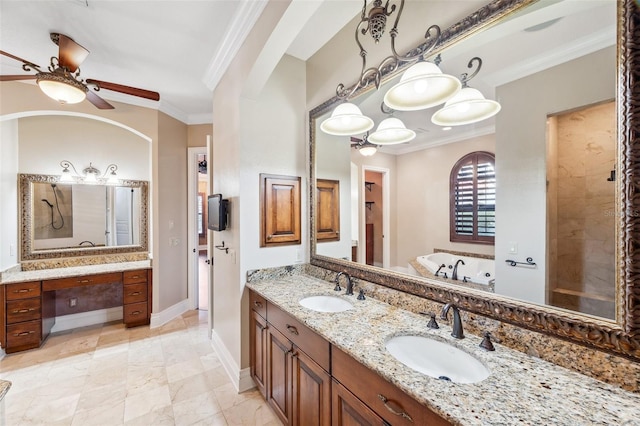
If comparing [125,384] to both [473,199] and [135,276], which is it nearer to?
[135,276]

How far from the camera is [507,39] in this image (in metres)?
1.16

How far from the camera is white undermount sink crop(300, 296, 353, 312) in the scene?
6.03 feet

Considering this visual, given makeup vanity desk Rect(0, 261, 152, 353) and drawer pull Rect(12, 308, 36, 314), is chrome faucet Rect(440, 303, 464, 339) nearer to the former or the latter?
makeup vanity desk Rect(0, 261, 152, 353)

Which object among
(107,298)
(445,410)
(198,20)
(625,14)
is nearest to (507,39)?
(625,14)

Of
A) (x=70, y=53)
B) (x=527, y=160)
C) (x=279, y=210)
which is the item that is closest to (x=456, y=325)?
(x=527, y=160)

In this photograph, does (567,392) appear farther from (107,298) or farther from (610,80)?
(107,298)

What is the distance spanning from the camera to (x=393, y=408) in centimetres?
92

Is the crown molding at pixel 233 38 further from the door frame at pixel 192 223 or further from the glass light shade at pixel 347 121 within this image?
the door frame at pixel 192 223

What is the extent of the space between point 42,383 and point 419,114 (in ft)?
12.2

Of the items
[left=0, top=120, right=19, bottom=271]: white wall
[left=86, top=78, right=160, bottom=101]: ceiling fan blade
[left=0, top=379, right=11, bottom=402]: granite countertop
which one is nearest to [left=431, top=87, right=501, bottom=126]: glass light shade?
[left=0, top=379, right=11, bottom=402]: granite countertop

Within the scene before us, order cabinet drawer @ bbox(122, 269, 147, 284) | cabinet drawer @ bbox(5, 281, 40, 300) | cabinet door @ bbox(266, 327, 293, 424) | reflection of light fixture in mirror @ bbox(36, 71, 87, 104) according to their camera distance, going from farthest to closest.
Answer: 1. cabinet drawer @ bbox(122, 269, 147, 284)
2. cabinet drawer @ bbox(5, 281, 40, 300)
3. reflection of light fixture in mirror @ bbox(36, 71, 87, 104)
4. cabinet door @ bbox(266, 327, 293, 424)

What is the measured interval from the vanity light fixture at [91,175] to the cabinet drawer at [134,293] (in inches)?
56.7

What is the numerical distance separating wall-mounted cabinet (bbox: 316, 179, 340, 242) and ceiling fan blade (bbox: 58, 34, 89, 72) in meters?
2.06

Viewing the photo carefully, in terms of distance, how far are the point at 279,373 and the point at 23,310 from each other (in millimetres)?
2982
